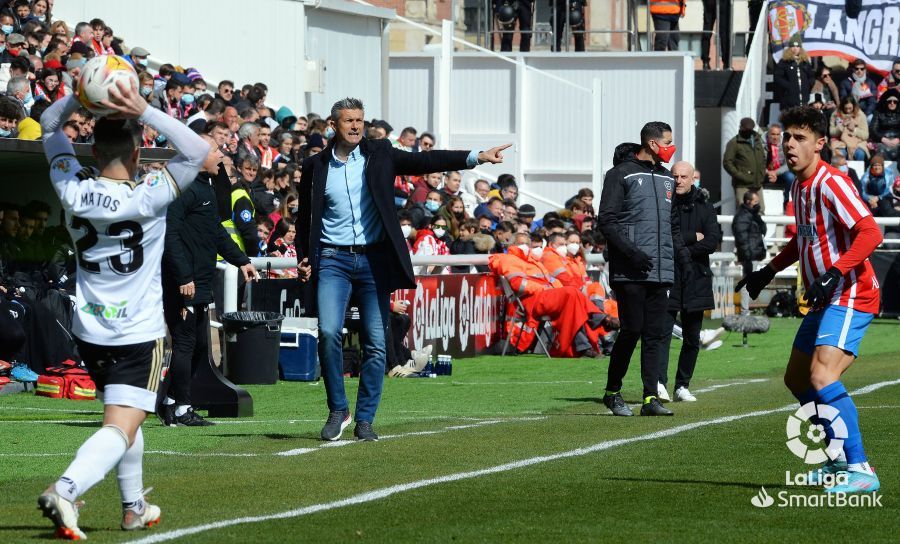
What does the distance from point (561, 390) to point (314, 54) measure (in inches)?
674

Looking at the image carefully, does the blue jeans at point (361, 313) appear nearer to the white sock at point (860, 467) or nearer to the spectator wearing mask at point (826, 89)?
the white sock at point (860, 467)

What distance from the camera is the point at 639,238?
12.2 m

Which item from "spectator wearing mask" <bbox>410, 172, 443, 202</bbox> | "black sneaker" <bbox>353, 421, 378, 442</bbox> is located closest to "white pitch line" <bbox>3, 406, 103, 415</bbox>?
"black sneaker" <bbox>353, 421, 378, 442</bbox>

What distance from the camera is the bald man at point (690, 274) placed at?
13898mm

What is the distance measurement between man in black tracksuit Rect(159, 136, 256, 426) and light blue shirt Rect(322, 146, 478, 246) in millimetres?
1229

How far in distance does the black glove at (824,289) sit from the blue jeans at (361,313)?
333cm

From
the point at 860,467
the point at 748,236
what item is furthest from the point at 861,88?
the point at 860,467

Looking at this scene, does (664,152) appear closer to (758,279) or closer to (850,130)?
(758,279)

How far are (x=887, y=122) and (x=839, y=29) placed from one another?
7.69 feet

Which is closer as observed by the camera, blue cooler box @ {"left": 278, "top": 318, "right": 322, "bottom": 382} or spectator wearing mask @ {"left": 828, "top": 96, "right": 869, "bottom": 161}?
blue cooler box @ {"left": 278, "top": 318, "right": 322, "bottom": 382}

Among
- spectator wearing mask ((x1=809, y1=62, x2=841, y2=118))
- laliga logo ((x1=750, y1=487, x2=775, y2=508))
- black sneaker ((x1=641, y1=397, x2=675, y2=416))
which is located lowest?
black sneaker ((x1=641, y1=397, x2=675, y2=416))

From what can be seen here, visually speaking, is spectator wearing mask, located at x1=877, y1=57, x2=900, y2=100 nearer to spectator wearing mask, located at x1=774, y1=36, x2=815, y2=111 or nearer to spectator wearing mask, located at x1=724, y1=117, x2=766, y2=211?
spectator wearing mask, located at x1=774, y1=36, x2=815, y2=111

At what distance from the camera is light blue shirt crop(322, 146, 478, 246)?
10.5 m

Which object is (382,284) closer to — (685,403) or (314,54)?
(685,403)
